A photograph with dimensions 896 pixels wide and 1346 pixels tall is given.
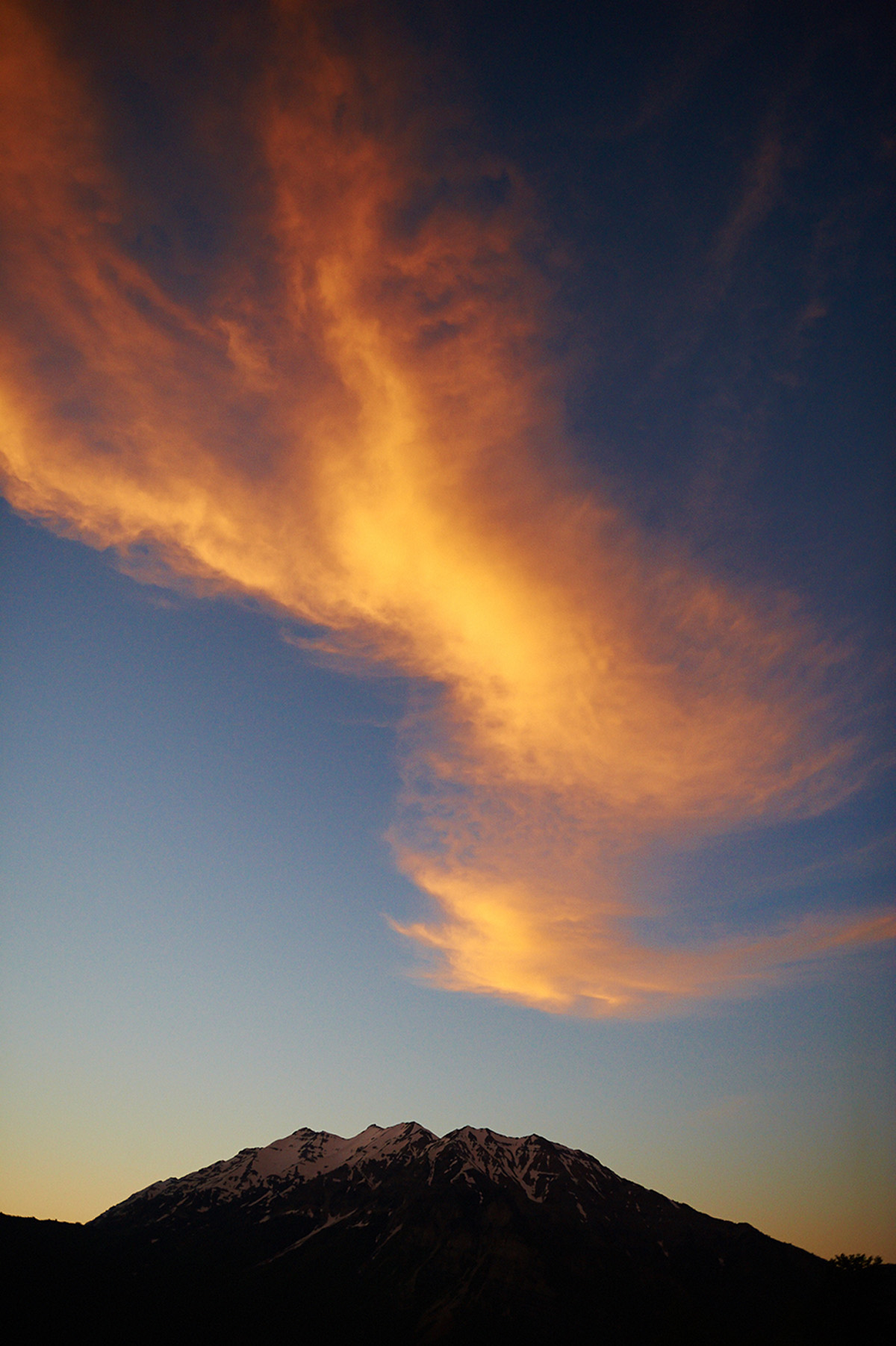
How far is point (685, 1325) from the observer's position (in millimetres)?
61938

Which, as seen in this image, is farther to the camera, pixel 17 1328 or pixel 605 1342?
pixel 605 1342

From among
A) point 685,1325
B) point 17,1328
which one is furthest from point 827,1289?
point 17,1328

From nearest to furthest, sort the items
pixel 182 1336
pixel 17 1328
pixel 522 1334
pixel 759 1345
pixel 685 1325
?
pixel 685 1325, pixel 759 1345, pixel 17 1328, pixel 182 1336, pixel 522 1334

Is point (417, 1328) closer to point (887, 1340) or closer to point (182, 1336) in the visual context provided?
point (182, 1336)

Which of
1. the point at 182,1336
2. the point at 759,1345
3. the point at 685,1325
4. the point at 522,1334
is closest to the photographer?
the point at 685,1325

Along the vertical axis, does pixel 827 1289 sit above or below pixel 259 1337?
above

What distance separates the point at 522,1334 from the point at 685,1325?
20015 cm

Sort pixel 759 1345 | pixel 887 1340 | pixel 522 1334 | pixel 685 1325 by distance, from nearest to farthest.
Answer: pixel 887 1340
pixel 685 1325
pixel 759 1345
pixel 522 1334

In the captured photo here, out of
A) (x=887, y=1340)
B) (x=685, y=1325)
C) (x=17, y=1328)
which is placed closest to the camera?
(x=887, y=1340)

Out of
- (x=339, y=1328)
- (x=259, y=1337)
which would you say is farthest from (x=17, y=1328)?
(x=339, y=1328)

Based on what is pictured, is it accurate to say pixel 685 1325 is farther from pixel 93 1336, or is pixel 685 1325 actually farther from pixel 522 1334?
pixel 93 1336

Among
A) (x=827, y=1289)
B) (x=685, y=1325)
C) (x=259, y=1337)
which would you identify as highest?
(x=827, y=1289)

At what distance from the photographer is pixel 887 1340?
51.2 metres

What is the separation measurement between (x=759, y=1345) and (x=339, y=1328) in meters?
156
